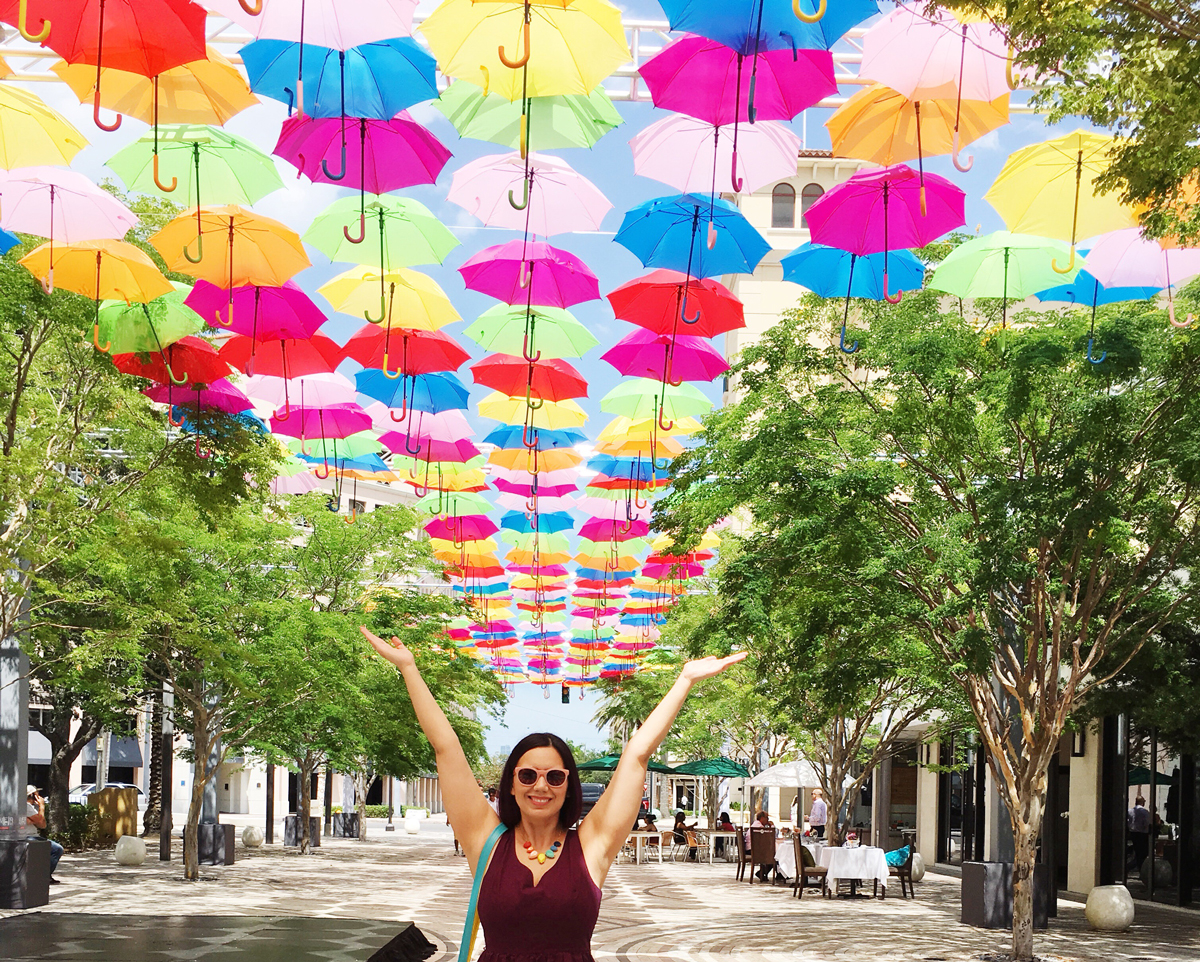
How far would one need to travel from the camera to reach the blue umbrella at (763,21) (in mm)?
9477

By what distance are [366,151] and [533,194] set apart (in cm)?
213

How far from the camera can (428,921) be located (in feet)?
62.3

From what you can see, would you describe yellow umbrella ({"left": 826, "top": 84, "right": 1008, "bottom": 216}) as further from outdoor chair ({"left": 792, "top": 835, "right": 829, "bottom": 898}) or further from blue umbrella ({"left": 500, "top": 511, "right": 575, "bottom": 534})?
blue umbrella ({"left": 500, "top": 511, "right": 575, "bottom": 534})

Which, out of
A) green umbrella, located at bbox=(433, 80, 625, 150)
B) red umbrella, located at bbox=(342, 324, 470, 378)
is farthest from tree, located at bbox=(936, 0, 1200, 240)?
red umbrella, located at bbox=(342, 324, 470, 378)

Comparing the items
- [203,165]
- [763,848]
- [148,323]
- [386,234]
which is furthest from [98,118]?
[763,848]

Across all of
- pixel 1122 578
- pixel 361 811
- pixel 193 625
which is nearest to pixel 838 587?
pixel 1122 578

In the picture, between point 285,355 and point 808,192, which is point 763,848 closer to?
point 285,355

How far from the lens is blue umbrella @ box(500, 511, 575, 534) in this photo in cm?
2850

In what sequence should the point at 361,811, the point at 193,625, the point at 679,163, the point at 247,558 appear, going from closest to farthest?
the point at 679,163 → the point at 193,625 → the point at 247,558 → the point at 361,811

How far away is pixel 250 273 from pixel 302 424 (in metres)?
5.52

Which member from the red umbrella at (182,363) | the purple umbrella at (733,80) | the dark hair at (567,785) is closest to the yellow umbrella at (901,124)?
the purple umbrella at (733,80)

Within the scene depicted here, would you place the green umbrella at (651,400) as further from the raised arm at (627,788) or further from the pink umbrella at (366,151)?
the raised arm at (627,788)

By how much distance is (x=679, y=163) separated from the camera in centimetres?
1235

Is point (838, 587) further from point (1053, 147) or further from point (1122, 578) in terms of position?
point (1053, 147)
